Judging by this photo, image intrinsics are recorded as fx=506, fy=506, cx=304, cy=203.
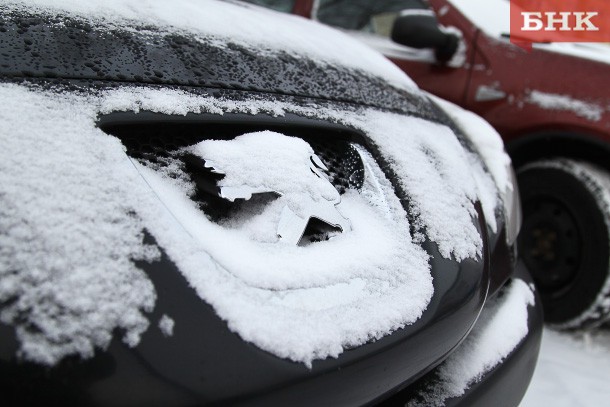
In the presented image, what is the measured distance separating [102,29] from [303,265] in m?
0.56

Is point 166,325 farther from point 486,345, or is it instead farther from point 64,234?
point 486,345

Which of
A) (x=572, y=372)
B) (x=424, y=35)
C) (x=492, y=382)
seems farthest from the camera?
(x=424, y=35)

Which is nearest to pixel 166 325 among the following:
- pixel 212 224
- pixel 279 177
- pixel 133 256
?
pixel 133 256

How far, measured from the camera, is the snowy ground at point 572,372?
1.72 metres

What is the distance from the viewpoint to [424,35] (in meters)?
2.31

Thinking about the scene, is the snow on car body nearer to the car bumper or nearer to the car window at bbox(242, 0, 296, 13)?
the car bumper

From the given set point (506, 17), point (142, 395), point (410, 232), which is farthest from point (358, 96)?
point (506, 17)

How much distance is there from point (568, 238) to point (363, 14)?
157 centimetres

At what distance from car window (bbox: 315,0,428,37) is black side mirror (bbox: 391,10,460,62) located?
1.19 feet

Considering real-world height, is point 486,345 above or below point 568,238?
above

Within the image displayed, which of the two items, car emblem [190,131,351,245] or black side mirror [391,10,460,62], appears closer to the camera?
car emblem [190,131,351,245]

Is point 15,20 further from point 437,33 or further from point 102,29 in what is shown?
point 437,33

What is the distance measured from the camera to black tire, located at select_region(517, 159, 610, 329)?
6.63ft

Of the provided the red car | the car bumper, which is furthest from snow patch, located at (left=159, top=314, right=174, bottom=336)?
the red car
